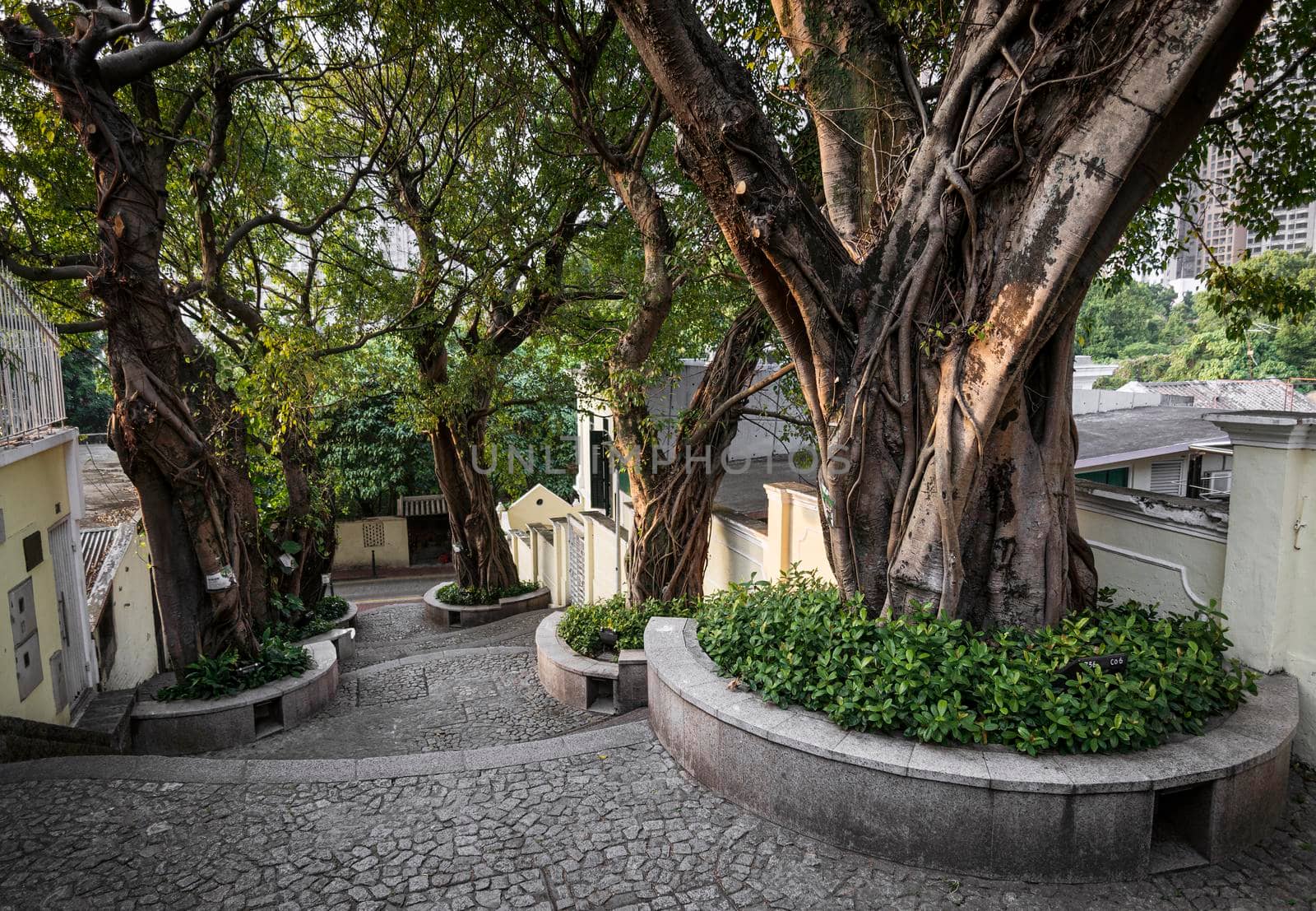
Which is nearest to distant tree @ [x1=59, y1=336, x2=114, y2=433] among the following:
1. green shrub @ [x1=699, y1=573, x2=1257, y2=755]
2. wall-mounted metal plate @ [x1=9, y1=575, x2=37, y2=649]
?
wall-mounted metal plate @ [x1=9, y1=575, x2=37, y2=649]

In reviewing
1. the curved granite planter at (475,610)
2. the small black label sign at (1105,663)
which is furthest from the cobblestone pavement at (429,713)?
the curved granite planter at (475,610)

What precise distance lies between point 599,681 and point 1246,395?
51.2ft

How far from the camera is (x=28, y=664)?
19.5ft

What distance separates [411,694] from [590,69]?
279 inches

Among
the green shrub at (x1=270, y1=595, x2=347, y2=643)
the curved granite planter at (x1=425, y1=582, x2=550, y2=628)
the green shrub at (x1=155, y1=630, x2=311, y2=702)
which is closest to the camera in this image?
the green shrub at (x1=155, y1=630, x2=311, y2=702)

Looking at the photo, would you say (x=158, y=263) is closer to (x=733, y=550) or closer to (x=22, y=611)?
(x=22, y=611)

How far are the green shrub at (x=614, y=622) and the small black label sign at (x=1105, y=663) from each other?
13.6ft

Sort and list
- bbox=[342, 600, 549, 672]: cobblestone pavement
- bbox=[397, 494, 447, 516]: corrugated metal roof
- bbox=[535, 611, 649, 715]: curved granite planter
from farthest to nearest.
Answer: bbox=[397, 494, 447, 516]: corrugated metal roof < bbox=[342, 600, 549, 672]: cobblestone pavement < bbox=[535, 611, 649, 715]: curved granite planter

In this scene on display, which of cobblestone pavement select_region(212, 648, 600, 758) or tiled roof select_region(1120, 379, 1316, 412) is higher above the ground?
tiled roof select_region(1120, 379, 1316, 412)

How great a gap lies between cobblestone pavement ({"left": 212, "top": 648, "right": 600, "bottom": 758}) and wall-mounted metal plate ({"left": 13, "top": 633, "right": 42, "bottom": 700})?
4.98ft

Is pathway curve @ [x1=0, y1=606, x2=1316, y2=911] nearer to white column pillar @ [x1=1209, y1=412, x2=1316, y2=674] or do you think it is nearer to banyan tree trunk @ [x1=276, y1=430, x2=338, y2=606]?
white column pillar @ [x1=1209, y1=412, x2=1316, y2=674]

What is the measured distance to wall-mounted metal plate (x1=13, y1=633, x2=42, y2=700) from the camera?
5.78 metres

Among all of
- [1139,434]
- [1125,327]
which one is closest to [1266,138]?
[1139,434]

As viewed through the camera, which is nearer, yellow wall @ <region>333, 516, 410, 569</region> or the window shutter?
the window shutter
